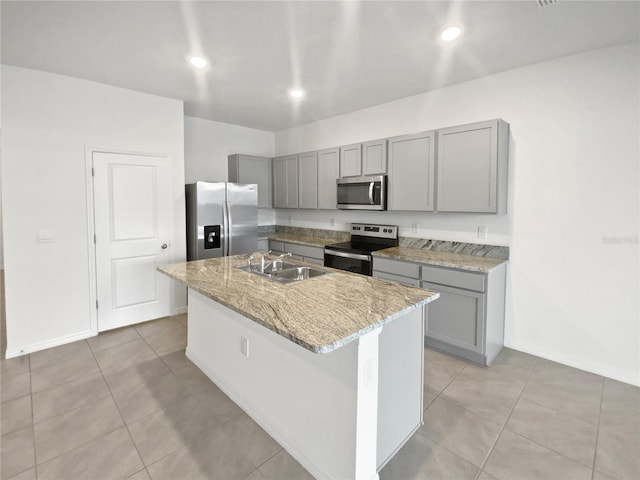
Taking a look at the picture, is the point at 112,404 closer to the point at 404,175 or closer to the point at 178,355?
the point at 178,355

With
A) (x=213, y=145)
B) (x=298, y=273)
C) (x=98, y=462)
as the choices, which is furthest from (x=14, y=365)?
(x=213, y=145)

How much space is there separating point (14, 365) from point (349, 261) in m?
3.27

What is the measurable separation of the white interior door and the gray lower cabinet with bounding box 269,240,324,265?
60.0 inches

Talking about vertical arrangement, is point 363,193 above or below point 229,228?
above

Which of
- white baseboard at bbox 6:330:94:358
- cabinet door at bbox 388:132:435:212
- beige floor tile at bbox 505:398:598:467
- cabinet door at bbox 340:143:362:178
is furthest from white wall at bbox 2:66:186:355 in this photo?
beige floor tile at bbox 505:398:598:467

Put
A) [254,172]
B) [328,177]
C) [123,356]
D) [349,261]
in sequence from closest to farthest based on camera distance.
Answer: [123,356] < [349,261] < [328,177] < [254,172]

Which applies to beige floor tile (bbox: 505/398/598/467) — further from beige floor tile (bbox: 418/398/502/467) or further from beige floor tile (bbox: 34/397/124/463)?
beige floor tile (bbox: 34/397/124/463)

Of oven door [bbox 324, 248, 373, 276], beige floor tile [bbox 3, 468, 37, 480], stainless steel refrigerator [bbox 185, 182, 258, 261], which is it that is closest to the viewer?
beige floor tile [bbox 3, 468, 37, 480]

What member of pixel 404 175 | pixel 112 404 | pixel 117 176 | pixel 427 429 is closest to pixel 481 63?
pixel 404 175

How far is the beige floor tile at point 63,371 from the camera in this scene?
2578mm

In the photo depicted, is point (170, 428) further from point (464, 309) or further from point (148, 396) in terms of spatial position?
point (464, 309)

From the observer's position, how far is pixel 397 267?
3.33m

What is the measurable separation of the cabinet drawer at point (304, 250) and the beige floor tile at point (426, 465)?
8.55 feet

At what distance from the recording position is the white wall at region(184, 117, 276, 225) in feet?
15.4
